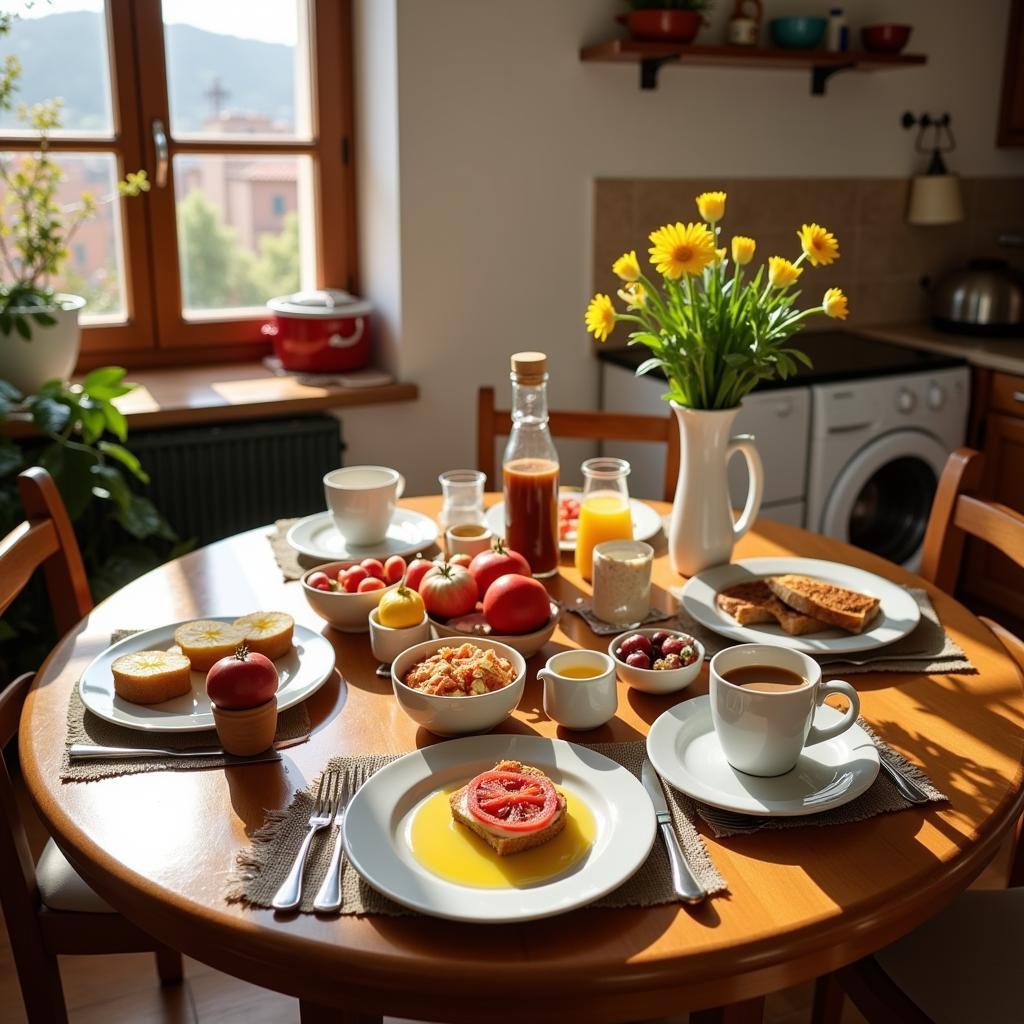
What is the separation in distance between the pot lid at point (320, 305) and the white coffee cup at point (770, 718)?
1968 mm

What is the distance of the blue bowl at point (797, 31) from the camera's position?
3.10 m

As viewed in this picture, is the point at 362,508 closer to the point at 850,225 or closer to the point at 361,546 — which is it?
the point at 361,546

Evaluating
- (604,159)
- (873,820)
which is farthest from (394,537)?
(604,159)

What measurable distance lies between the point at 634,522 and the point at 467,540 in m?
0.36

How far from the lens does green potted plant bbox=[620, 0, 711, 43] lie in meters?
2.83

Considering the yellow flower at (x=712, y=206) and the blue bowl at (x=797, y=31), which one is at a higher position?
the blue bowl at (x=797, y=31)

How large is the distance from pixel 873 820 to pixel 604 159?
7.84ft

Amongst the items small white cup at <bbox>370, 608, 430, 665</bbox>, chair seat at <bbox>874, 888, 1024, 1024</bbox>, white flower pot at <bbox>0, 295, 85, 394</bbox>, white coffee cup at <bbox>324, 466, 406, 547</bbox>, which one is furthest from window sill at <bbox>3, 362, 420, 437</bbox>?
chair seat at <bbox>874, 888, 1024, 1024</bbox>

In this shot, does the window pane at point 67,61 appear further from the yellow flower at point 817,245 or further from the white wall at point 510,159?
the yellow flower at point 817,245

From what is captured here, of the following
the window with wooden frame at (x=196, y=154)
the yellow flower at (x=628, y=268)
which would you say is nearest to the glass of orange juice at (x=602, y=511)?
the yellow flower at (x=628, y=268)

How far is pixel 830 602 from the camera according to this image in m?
1.48

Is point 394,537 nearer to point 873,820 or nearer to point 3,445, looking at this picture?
point 873,820

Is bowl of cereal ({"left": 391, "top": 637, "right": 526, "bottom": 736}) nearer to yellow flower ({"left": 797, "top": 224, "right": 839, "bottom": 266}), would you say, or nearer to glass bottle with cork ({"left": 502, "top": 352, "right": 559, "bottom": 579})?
glass bottle with cork ({"left": 502, "top": 352, "right": 559, "bottom": 579})

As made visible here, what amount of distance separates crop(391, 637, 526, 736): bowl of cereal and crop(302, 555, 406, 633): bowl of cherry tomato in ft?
0.69
